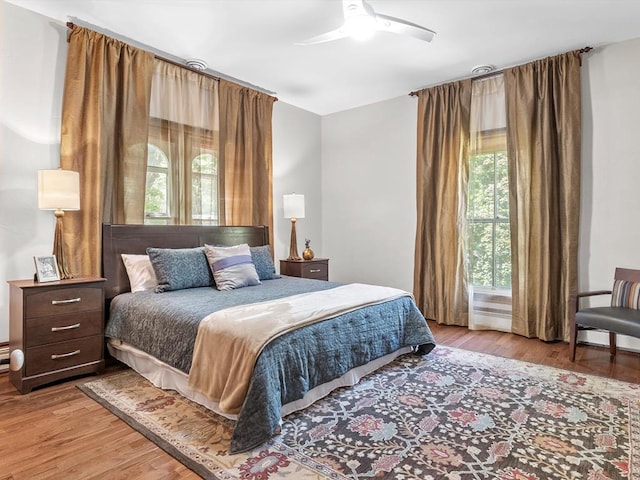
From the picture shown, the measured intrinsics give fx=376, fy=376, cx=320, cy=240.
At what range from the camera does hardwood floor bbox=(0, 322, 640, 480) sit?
1.71 meters

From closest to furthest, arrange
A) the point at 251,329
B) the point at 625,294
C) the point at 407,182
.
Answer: the point at 251,329 → the point at 625,294 → the point at 407,182

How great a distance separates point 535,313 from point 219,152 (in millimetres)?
Answer: 3779

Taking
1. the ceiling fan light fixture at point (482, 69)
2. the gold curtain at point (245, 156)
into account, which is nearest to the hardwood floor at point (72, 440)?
the gold curtain at point (245, 156)

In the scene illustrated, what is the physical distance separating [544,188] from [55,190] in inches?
169

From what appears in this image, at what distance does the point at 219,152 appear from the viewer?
4.18 metres

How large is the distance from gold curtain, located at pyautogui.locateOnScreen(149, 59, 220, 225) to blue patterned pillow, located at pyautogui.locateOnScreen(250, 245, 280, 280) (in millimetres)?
681

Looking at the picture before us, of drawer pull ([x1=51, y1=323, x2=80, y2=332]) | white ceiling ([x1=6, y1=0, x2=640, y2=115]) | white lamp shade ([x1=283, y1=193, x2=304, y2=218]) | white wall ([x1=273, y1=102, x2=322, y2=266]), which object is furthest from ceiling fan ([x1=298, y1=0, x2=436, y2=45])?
drawer pull ([x1=51, y1=323, x2=80, y2=332])

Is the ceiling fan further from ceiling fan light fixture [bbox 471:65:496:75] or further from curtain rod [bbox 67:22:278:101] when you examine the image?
curtain rod [bbox 67:22:278:101]

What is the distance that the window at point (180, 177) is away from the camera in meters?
3.67

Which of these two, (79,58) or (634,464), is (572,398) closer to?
(634,464)

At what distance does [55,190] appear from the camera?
271 cm

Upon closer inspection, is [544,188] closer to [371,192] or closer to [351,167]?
[371,192]

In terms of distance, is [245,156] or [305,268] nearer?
[245,156]

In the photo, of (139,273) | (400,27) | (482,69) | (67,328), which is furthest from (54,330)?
(482,69)
